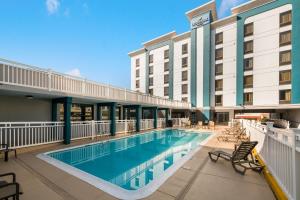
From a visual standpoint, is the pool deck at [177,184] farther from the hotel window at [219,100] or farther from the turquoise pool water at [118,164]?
the hotel window at [219,100]

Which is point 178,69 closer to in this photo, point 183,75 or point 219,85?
point 183,75

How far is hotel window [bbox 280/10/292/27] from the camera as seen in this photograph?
23241mm

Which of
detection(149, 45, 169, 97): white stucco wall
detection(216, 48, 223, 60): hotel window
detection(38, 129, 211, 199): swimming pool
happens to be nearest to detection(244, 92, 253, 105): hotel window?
detection(216, 48, 223, 60): hotel window

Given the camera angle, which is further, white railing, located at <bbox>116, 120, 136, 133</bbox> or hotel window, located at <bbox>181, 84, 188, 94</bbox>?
hotel window, located at <bbox>181, 84, 188, 94</bbox>

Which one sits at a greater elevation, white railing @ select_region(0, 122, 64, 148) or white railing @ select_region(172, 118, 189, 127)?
white railing @ select_region(0, 122, 64, 148)

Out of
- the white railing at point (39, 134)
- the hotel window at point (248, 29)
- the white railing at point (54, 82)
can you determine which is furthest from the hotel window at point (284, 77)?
the white railing at point (39, 134)

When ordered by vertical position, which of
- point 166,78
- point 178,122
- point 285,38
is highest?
point 285,38

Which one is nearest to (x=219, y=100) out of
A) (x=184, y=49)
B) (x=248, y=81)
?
(x=248, y=81)

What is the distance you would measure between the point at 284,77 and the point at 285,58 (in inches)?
109

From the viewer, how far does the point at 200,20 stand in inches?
1219

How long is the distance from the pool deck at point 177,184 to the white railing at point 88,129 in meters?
5.04

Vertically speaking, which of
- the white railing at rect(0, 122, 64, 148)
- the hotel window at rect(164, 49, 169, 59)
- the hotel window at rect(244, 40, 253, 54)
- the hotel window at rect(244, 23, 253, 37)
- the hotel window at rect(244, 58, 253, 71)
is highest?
the hotel window at rect(244, 23, 253, 37)

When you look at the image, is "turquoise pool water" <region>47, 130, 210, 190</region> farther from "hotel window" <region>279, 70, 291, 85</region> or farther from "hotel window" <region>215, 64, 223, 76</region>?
"hotel window" <region>215, 64, 223, 76</region>

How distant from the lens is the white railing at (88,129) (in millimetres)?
11238
